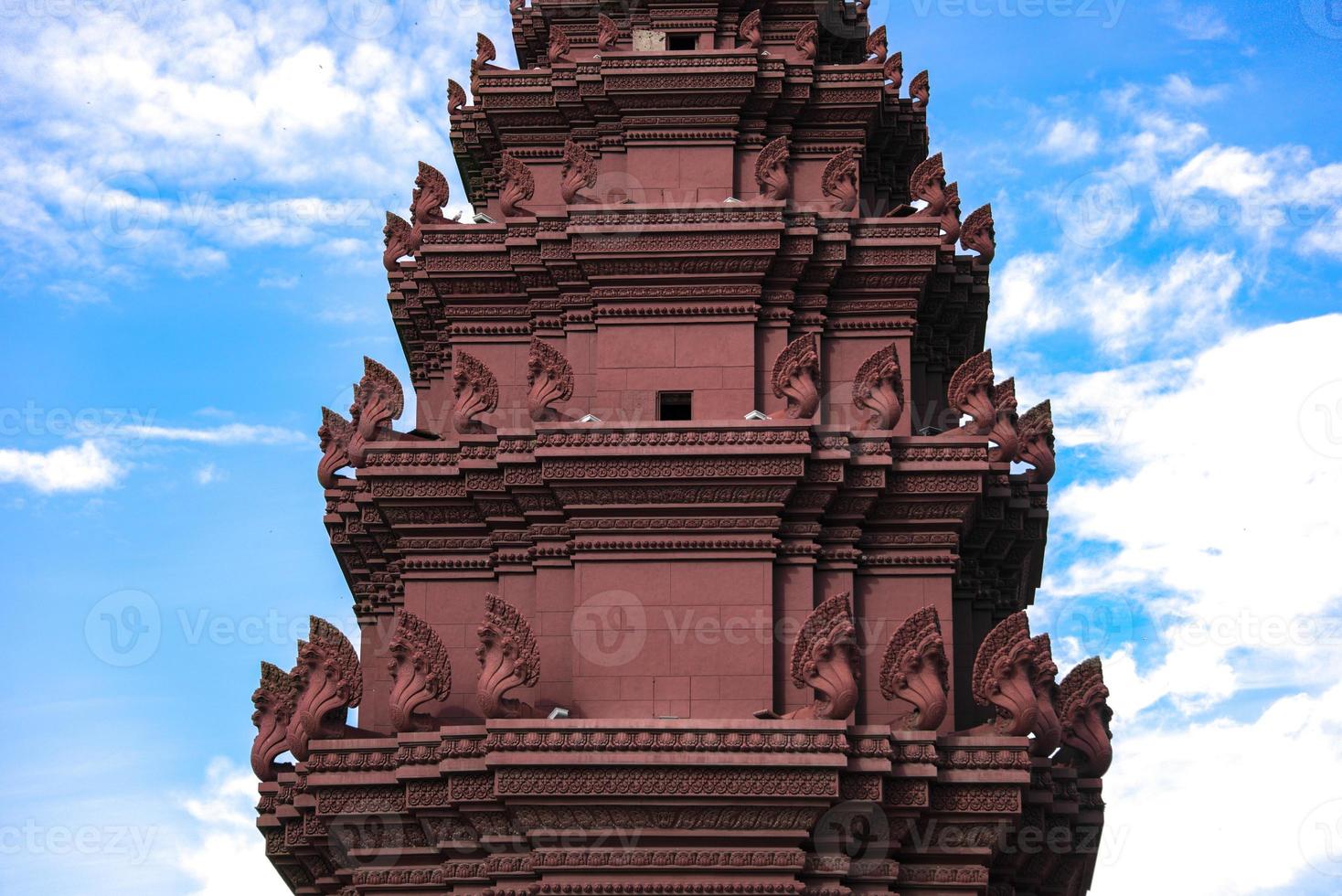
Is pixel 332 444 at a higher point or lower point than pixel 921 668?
higher

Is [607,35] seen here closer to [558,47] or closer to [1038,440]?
[558,47]

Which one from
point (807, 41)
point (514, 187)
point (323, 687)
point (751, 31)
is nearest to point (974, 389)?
point (807, 41)

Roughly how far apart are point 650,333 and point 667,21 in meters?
6.49

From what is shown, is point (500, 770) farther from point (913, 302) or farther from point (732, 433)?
point (913, 302)

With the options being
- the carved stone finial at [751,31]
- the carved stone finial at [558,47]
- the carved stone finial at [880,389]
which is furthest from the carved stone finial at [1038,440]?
the carved stone finial at [558,47]

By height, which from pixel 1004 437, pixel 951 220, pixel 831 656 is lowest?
pixel 831 656

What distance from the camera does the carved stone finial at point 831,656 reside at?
24328 millimetres

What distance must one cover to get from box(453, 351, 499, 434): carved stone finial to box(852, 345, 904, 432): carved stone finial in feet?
18.2

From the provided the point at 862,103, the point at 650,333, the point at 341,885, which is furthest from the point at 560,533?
the point at 862,103

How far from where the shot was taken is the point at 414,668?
25266mm

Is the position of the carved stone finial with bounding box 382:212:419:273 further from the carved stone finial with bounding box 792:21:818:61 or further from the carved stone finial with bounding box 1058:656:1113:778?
the carved stone finial with bounding box 1058:656:1113:778

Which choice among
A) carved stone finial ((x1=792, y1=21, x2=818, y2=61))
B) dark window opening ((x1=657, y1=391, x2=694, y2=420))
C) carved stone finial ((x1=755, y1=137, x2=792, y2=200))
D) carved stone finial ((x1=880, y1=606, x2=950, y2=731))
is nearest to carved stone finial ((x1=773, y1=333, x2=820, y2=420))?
dark window opening ((x1=657, y1=391, x2=694, y2=420))

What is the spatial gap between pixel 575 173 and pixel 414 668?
8.55 metres

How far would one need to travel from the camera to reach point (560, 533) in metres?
26.7
